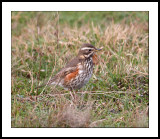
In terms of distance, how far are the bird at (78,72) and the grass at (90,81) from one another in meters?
0.21

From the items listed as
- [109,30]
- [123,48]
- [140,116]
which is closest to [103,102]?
[140,116]

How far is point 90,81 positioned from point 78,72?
27.6 inches

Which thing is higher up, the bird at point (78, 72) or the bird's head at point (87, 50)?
the bird's head at point (87, 50)

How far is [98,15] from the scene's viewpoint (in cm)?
1186

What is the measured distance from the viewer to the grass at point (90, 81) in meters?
5.36

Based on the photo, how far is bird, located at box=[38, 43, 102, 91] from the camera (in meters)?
6.63

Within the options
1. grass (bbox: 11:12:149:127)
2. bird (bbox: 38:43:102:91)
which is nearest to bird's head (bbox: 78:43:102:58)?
bird (bbox: 38:43:102:91)

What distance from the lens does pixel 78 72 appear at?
665 centimetres

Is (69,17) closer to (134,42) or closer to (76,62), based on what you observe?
(134,42)

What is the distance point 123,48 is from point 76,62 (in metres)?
2.01

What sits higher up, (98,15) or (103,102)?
(98,15)

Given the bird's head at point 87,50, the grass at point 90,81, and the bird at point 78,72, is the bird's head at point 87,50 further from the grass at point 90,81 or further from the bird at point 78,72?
the grass at point 90,81

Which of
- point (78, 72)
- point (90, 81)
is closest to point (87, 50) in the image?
point (78, 72)

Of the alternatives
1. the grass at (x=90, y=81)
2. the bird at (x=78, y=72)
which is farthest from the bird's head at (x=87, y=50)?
the grass at (x=90, y=81)
